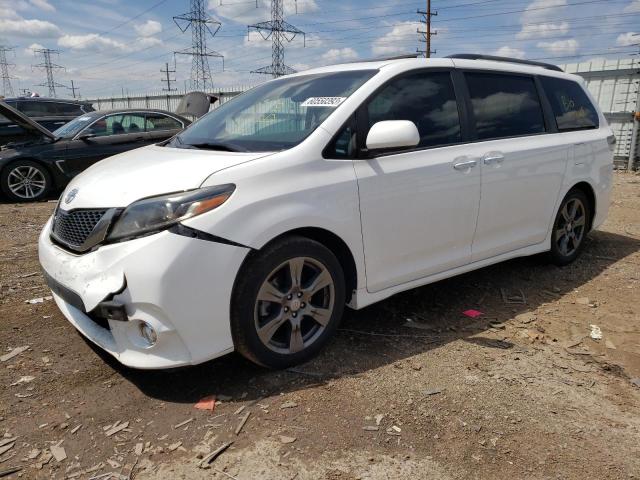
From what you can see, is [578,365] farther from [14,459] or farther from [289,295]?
[14,459]

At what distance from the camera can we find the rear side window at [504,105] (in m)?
3.83

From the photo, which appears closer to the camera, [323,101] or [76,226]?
[76,226]

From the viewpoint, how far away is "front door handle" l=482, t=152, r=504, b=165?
372 centimetres

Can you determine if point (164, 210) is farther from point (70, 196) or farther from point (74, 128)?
point (74, 128)

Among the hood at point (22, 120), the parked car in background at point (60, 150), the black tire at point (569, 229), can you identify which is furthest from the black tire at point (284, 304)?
the parked car in background at point (60, 150)

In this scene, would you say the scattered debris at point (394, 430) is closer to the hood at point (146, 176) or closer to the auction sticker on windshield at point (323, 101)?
the hood at point (146, 176)

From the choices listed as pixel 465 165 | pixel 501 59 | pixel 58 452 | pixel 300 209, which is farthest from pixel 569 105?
pixel 58 452

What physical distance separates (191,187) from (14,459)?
1.46 metres

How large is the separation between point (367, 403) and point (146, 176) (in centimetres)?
168

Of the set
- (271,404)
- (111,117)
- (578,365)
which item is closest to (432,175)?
(578,365)

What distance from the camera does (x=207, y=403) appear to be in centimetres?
268

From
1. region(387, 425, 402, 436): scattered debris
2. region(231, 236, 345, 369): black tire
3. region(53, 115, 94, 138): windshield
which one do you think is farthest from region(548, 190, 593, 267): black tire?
region(53, 115, 94, 138): windshield

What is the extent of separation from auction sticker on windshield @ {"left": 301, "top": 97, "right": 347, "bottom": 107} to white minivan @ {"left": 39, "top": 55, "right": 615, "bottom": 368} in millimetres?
10

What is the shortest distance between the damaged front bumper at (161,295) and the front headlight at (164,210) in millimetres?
63
